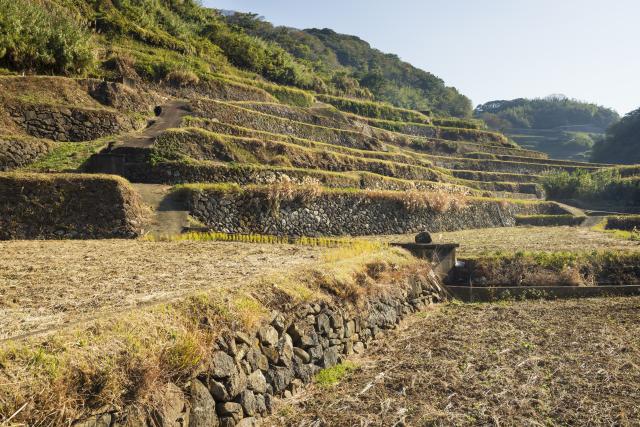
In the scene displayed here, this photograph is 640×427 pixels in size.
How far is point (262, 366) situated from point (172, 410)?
1644 mm

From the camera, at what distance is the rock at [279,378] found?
5.76m

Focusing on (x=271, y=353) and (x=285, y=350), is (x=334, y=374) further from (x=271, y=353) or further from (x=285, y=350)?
(x=271, y=353)

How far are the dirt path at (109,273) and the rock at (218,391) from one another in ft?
4.52

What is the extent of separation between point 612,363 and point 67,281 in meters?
8.99

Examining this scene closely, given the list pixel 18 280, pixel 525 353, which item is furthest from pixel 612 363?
pixel 18 280

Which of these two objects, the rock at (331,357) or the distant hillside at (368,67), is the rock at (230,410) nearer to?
the rock at (331,357)

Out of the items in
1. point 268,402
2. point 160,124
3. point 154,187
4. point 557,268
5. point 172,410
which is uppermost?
point 160,124

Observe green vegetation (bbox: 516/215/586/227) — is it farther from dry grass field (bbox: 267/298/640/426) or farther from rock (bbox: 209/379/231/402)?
rock (bbox: 209/379/231/402)

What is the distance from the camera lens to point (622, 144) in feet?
263

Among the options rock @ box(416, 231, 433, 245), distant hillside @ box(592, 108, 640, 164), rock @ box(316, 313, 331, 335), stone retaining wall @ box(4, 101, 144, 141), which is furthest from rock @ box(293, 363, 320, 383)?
distant hillside @ box(592, 108, 640, 164)

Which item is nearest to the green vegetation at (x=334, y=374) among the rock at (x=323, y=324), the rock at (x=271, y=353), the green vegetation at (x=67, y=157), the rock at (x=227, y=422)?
the rock at (x=323, y=324)

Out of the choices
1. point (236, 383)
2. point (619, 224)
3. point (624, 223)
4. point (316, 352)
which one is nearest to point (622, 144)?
point (619, 224)

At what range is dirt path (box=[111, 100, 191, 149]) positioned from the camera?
1800 cm

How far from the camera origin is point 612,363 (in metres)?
6.99
